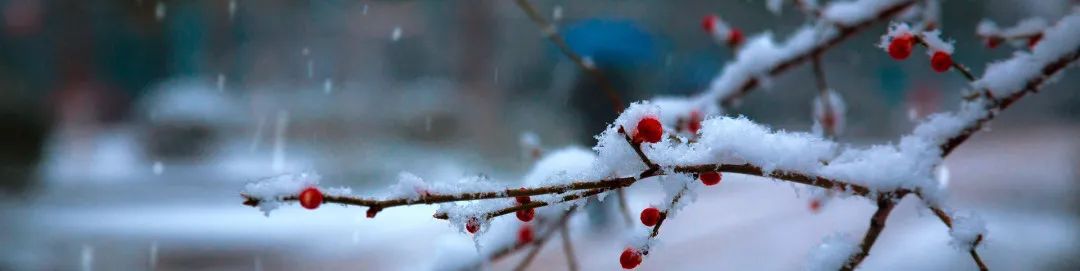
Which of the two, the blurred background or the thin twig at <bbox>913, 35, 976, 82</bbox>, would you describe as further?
the blurred background

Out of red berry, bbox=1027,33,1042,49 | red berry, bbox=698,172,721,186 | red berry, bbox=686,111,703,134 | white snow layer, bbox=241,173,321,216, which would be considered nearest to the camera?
white snow layer, bbox=241,173,321,216

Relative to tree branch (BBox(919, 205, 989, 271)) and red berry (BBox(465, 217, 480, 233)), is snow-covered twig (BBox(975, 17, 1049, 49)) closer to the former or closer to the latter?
tree branch (BBox(919, 205, 989, 271))

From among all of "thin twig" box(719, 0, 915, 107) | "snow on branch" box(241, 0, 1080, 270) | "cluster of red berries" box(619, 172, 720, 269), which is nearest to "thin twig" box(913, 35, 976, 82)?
"snow on branch" box(241, 0, 1080, 270)

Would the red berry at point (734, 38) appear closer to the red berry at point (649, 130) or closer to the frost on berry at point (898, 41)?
the frost on berry at point (898, 41)

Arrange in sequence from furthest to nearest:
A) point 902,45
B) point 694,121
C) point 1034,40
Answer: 1. point 694,121
2. point 1034,40
3. point 902,45

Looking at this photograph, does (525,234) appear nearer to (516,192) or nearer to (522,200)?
(522,200)

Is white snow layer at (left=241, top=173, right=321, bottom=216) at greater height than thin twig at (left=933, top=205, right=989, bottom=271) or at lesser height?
greater

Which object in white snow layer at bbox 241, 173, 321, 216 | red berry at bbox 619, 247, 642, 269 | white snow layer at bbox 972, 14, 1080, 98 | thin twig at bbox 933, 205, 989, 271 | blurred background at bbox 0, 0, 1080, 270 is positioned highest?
blurred background at bbox 0, 0, 1080, 270

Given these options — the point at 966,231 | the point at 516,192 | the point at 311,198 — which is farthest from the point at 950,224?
the point at 311,198

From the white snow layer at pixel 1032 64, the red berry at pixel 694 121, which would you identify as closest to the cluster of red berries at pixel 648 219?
the white snow layer at pixel 1032 64
